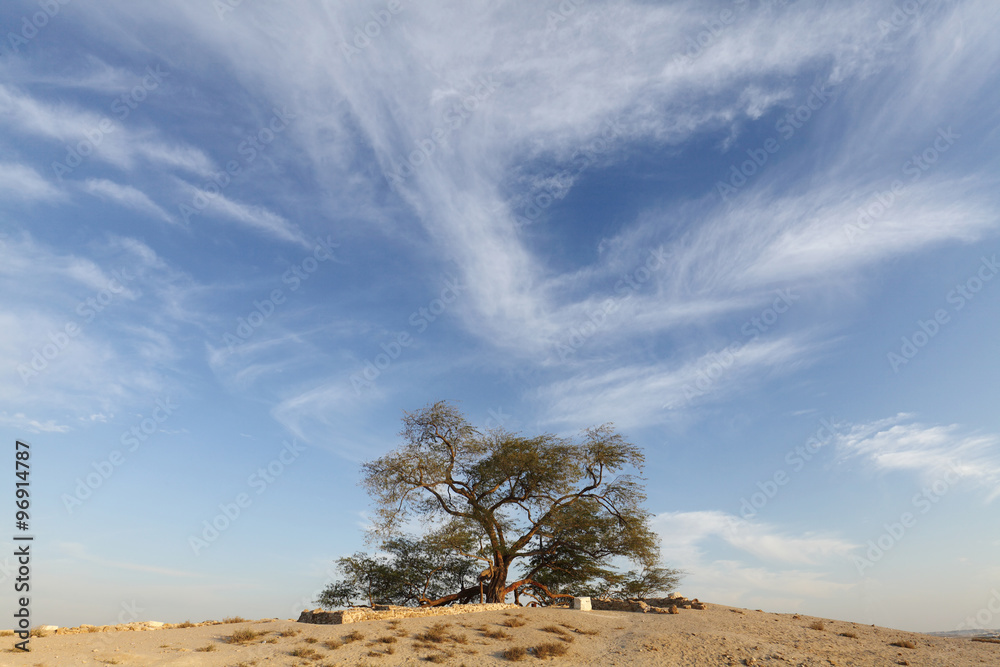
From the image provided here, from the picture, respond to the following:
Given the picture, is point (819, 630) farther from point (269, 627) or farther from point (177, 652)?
point (177, 652)

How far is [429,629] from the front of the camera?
59.6 feet

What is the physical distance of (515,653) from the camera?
16062 mm

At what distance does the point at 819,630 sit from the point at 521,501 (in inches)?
590

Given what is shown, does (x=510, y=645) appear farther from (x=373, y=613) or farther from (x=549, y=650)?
(x=373, y=613)

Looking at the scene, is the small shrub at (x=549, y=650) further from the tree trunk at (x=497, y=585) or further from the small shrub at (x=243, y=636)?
the tree trunk at (x=497, y=585)

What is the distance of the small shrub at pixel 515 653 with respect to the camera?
1592 centimetres

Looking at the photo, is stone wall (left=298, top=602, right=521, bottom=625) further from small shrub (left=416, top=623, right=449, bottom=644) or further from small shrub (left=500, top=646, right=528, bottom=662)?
small shrub (left=500, top=646, right=528, bottom=662)

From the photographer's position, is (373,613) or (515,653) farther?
(373,613)

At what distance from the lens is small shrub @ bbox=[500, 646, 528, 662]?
627 inches

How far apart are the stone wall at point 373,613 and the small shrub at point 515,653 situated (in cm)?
600

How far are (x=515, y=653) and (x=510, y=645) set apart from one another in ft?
3.34

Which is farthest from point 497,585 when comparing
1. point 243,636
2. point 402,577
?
point 243,636

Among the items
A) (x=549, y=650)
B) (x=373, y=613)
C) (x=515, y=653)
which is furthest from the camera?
(x=373, y=613)

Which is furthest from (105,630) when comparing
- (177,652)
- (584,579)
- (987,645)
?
(987,645)
